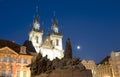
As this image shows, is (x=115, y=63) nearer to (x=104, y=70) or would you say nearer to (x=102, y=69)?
(x=104, y=70)

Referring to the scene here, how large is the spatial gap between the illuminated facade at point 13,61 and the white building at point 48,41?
20.0m

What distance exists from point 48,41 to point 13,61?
2366cm

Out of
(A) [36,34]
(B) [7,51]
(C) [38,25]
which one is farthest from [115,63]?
(C) [38,25]

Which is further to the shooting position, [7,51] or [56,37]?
[56,37]

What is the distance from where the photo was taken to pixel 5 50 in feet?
132

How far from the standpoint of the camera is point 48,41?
6319 centimetres

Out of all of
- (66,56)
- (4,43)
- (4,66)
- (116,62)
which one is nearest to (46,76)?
(66,56)

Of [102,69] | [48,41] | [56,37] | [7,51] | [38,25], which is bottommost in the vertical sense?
[102,69]

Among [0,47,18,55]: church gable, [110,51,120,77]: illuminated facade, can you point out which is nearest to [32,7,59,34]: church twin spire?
[110,51,120,77]: illuminated facade

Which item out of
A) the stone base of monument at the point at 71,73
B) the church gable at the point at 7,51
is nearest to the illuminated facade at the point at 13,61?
the church gable at the point at 7,51

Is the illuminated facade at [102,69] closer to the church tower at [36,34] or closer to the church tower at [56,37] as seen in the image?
the church tower at [56,37]

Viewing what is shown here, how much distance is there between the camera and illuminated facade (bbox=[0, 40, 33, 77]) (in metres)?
39.4

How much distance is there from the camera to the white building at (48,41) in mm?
63000

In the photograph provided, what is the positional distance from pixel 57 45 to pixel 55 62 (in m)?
54.5
